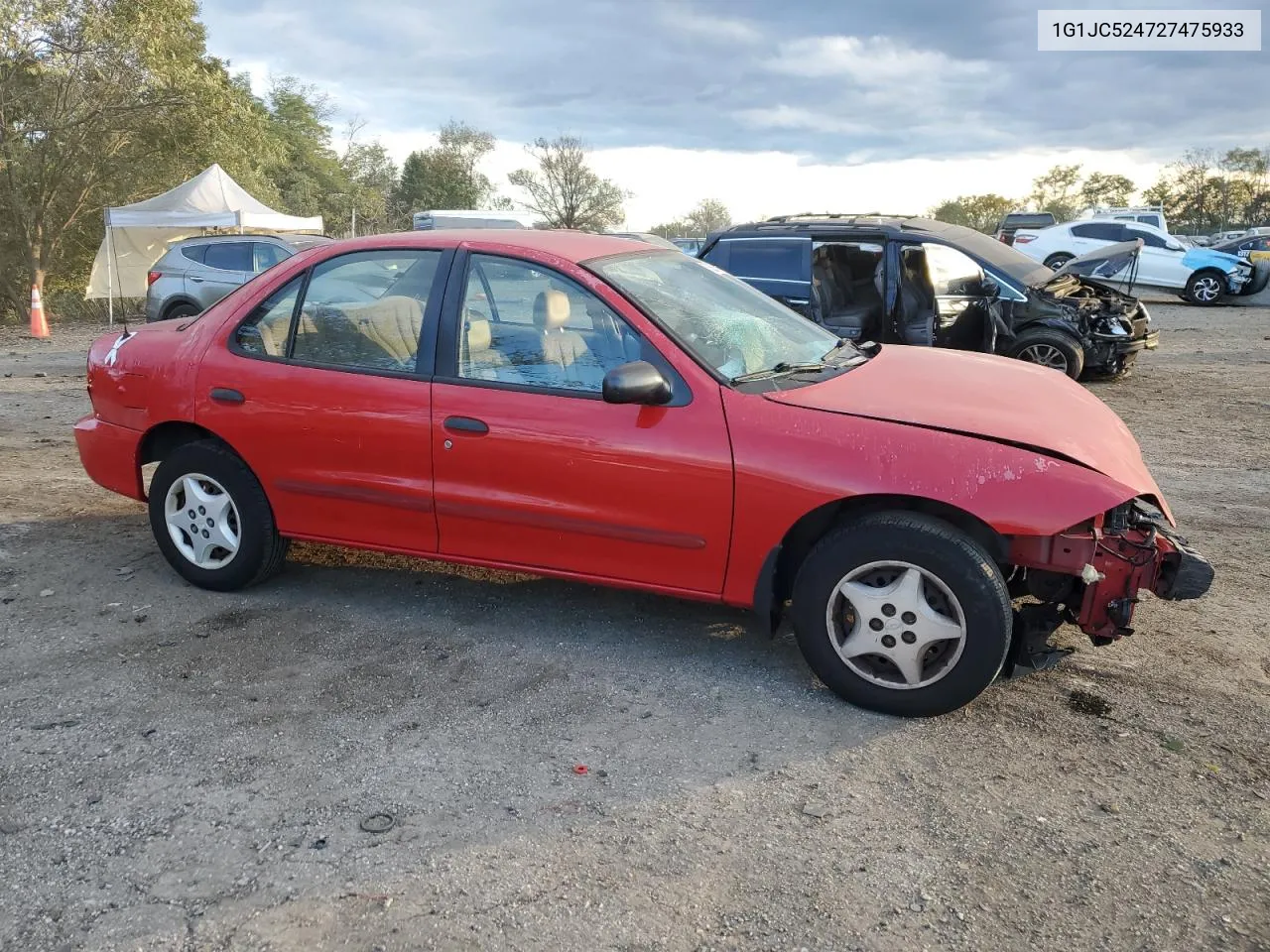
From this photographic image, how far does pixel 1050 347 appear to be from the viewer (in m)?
9.84

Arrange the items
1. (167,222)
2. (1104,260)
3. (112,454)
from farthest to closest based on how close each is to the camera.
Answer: (167,222) < (1104,260) < (112,454)

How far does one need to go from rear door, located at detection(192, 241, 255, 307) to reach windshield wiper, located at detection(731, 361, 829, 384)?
12.1 meters

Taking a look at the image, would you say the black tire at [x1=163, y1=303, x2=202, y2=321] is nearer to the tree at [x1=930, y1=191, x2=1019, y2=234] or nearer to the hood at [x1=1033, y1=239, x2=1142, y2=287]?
the hood at [x1=1033, y1=239, x2=1142, y2=287]

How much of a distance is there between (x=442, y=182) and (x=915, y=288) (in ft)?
193

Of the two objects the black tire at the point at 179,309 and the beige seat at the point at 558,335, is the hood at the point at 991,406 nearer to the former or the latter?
the beige seat at the point at 558,335

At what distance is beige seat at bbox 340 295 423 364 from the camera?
4.08 m

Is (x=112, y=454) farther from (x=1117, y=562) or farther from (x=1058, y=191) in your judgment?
(x=1058, y=191)

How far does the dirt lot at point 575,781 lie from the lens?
8.22ft

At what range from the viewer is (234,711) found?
3547mm

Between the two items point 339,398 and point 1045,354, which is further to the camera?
point 1045,354

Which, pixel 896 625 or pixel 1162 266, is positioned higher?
pixel 1162 266

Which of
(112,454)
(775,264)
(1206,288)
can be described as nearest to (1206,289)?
(1206,288)

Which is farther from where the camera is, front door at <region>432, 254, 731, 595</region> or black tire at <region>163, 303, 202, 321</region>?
black tire at <region>163, 303, 202, 321</region>

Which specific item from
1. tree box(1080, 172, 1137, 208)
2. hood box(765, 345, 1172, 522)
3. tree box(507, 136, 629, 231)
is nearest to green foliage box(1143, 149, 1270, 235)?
tree box(1080, 172, 1137, 208)
